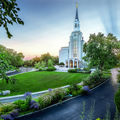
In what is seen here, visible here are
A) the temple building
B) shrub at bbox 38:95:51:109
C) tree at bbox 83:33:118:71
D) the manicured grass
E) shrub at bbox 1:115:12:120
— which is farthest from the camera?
the temple building

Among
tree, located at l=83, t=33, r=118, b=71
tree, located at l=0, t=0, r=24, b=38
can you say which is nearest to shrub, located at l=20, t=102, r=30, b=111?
tree, located at l=0, t=0, r=24, b=38

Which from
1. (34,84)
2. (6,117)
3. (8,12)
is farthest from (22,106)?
(34,84)

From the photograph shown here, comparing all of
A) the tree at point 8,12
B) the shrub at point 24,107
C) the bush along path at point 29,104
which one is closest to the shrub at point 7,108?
the bush along path at point 29,104

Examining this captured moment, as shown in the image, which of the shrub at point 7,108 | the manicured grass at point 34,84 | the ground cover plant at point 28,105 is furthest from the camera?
the manicured grass at point 34,84

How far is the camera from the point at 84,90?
276 inches

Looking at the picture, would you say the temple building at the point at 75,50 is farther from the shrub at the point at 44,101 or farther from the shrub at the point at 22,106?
the shrub at the point at 22,106

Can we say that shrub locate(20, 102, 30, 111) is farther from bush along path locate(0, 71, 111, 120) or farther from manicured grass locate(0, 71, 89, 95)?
manicured grass locate(0, 71, 89, 95)

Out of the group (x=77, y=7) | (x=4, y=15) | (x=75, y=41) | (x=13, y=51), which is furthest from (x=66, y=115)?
(x=77, y=7)

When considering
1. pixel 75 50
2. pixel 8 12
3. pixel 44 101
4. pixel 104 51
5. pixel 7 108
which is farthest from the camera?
pixel 75 50

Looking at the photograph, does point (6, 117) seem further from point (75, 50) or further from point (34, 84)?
point (75, 50)

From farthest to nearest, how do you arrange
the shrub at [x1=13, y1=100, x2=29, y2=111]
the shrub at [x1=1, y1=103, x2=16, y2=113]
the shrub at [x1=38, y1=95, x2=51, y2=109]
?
the shrub at [x1=38, y1=95, x2=51, y2=109] < the shrub at [x1=13, y1=100, x2=29, y2=111] < the shrub at [x1=1, y1=103, x2=16, y2=113]

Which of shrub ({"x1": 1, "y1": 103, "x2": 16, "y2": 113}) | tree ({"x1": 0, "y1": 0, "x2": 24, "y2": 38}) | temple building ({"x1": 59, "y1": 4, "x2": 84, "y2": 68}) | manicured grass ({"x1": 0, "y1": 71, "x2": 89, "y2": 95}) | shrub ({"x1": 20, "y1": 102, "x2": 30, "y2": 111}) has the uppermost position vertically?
temple building ({"x1": 59, "y1": 4, "x2": 84, "y2": 68})

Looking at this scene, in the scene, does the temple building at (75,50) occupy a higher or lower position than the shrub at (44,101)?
higher

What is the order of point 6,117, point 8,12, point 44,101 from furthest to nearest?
point 44,101
point 6,117
point 8,12
